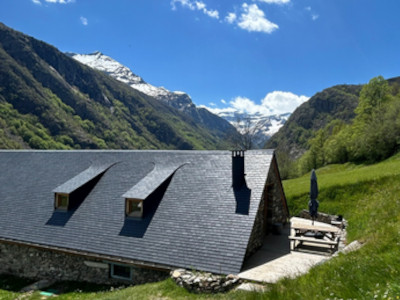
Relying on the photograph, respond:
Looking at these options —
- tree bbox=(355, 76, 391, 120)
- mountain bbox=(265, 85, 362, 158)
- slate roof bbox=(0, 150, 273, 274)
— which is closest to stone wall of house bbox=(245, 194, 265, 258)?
slate roof bbox=(0, 150, 273, 274)

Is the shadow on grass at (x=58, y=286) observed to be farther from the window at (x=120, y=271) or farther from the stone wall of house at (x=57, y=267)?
the window at (x=120, y=271)

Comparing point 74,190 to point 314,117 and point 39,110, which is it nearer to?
point 39,110

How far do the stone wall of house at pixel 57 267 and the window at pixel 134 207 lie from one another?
2.53 meters

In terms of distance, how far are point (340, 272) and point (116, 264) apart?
9.14 meters

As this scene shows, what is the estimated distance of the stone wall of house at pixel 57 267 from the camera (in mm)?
11891

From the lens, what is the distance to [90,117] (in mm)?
184125

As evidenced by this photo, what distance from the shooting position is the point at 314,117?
620 feet

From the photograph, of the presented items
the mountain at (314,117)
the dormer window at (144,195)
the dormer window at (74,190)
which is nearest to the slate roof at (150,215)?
the dormer window at (144,195)

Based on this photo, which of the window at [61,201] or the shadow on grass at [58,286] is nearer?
the shadow on grass at [58,286]

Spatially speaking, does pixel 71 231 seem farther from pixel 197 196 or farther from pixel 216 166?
pixel 216 166

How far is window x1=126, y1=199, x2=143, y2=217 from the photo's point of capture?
14055 mm

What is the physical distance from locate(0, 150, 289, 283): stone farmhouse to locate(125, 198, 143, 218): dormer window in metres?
0.05

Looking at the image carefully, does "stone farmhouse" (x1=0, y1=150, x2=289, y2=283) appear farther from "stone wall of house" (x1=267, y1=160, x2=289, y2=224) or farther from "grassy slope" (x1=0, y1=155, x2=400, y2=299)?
"grassy slope" (x1=0, y1=155, x2=400, y2=299)

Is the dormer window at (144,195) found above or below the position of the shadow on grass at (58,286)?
above
